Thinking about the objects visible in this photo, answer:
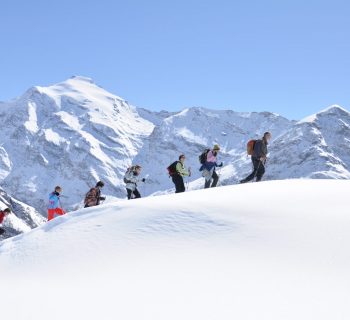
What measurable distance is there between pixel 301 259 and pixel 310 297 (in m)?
1.36

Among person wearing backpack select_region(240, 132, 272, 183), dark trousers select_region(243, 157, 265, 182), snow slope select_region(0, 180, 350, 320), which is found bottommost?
snow slope select_region(0, 180, 350, 320)

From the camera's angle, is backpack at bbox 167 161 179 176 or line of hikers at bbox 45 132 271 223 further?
backpack at bbox 167 161 179 176

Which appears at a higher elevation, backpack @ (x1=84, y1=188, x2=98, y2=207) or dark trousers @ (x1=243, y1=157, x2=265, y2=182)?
dark trousers @ (x1=243, y1=157, x2=265, y2=182)

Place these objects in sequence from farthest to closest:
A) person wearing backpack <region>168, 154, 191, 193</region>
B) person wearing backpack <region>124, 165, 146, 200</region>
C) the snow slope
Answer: person wearing backpack <region>124, 165, 146, 200</region>, person wearing backpack <region>168, 154, 191, 193</region>, the snow slope

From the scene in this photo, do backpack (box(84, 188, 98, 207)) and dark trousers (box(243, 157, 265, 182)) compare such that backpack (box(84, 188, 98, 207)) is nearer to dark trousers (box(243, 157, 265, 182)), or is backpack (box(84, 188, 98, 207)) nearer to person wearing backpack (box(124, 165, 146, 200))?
person wearing backpack (box(124, 165, 146, 200))

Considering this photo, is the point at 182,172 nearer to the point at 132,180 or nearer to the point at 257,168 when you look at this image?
the point at 132,180

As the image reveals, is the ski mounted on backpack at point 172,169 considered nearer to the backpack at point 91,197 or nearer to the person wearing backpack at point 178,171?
the person wearing backpack at point 178,171

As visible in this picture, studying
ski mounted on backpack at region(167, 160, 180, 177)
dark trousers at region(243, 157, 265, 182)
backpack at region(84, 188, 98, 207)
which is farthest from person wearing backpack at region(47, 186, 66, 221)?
dark trousers at region(243, 157, 265, 182)

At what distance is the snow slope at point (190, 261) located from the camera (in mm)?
6855

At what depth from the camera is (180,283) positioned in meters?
7.68

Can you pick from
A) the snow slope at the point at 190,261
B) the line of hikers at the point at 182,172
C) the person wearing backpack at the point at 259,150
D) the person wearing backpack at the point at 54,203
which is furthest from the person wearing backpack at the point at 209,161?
the snow slope at the point at 190,261

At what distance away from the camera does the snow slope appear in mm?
6855

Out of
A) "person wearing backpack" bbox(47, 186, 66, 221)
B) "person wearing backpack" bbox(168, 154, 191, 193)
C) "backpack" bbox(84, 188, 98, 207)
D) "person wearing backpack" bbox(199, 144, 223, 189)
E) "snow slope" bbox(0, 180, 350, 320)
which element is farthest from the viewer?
"person wearing backpack" bbox(199, 144, 223, 189)

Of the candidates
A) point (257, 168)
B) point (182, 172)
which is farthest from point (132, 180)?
point (257, 168)
